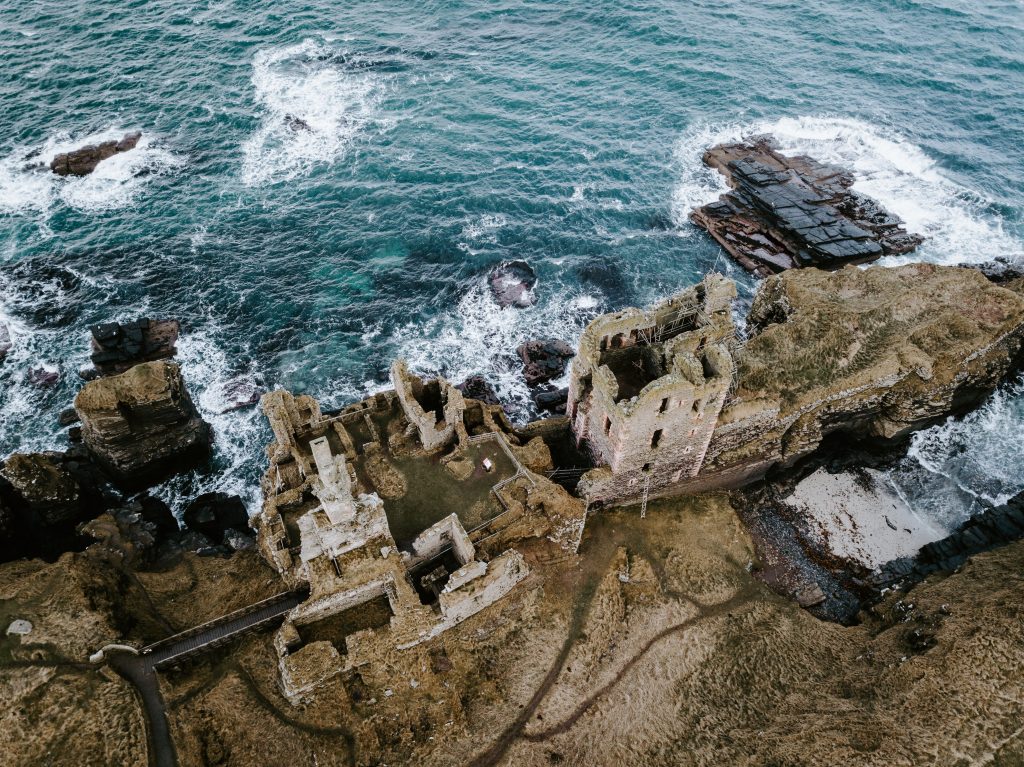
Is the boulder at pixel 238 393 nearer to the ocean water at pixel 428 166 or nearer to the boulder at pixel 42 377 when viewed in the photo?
the ocean water at pixel 428 166

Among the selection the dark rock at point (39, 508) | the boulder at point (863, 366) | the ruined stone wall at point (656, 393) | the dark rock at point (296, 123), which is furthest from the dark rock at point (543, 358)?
the dark rock at point (296, 123)

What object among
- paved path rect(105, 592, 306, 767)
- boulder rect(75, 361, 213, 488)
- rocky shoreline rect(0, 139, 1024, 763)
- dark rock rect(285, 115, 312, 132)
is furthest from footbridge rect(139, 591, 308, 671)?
dark rock rect(285, 115, 312, 132)

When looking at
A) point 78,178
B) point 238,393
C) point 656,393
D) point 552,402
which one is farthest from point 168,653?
point 78,178

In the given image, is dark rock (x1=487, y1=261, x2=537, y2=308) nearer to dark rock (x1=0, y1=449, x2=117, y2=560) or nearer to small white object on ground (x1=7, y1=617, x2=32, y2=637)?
dark rock (x1=0, y1=449, x2=117, y2=560)

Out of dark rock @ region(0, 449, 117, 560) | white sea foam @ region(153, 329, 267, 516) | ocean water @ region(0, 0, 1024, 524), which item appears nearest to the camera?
dark rock @ region(0, 449, 117, 560)

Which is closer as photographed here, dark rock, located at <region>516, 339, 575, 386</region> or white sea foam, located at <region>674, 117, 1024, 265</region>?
dark rock, located at <region>516, 339, 575, 386</region>
